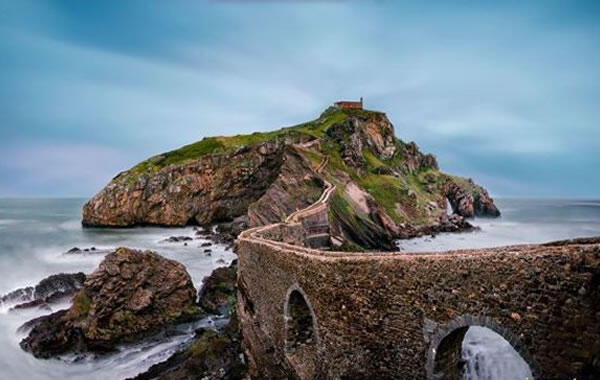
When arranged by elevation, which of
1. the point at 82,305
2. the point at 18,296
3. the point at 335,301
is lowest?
the point at 18,296

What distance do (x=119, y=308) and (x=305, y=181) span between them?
96.7 ft

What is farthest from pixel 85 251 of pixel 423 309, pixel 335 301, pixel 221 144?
pixel 423 309

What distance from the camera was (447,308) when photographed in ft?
31.6

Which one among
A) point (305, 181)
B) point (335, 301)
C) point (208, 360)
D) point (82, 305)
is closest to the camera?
point (335, 301)

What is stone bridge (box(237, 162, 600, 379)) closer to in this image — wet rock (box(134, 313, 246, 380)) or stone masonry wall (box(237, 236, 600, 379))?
stone masonry wall (box(237, 236, 600, 379))

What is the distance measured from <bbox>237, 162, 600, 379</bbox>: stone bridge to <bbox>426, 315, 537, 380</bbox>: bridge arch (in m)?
0.03

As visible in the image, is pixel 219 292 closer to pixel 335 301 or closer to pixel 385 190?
pixel 335 301

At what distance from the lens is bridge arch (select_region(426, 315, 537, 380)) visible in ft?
28.0

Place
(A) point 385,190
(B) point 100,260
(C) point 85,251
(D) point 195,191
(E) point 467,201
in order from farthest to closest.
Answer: (E) point 467,201 < (D) point 195,191 < (A) point 385,190 < (C) point 85,251 < (B) point 100,260

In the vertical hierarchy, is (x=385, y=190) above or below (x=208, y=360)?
above

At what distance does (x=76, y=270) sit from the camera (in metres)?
39.8

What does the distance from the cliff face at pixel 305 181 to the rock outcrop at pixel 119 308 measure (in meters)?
23.1

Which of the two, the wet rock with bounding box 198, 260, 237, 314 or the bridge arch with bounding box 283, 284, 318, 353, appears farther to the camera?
the wet rock with bounding box 198, 260, 237, 314

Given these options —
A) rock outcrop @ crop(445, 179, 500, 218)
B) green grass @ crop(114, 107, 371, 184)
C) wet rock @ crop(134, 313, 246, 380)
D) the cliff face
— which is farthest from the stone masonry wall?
rock outcrop @ crop(445, 179, 500, 218)
